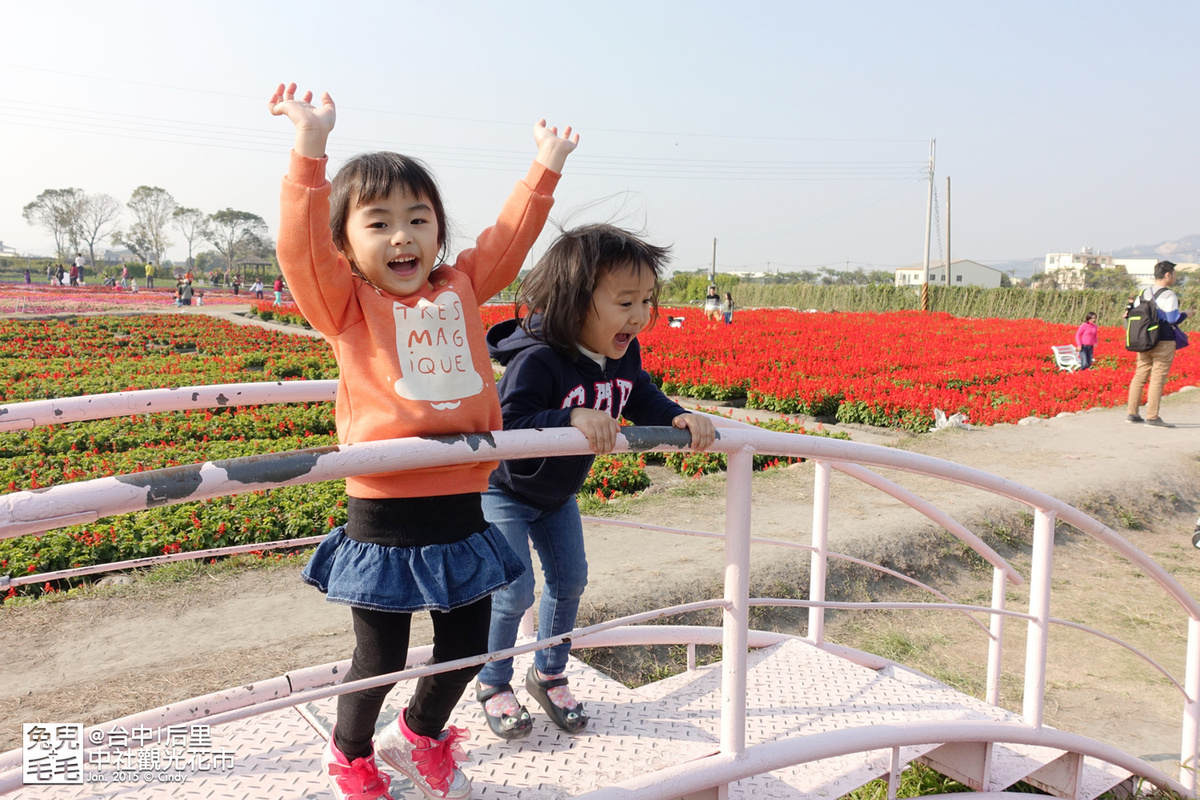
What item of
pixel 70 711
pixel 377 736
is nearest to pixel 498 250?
pixel 377 736

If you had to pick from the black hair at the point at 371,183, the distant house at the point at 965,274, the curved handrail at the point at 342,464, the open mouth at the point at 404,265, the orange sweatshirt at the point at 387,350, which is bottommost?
the curved handrail at the point at 342,464

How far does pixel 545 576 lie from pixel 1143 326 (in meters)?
9.49

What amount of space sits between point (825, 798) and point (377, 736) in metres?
1.20

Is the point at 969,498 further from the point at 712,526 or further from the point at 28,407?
the point at 28,407

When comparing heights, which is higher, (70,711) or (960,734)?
(960,734)

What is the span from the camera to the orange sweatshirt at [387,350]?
1.63 m

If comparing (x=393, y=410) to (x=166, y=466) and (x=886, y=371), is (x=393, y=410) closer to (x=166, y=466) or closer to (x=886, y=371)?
(x=166, y=466)

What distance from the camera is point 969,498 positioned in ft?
22.3

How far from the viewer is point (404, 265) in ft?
5.94

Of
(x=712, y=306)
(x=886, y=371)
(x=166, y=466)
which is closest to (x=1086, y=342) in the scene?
(x=886, y=371)

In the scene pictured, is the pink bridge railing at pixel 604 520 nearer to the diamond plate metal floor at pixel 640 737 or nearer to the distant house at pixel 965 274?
the diamond plate metal floor at pixel 640 737

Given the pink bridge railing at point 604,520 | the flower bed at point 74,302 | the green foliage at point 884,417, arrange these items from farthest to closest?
1. the flower bed at point 74,302
2. the green foliage at point 884,417
3. the pink bridge railing at point 604,520

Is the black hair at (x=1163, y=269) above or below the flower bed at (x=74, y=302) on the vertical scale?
above

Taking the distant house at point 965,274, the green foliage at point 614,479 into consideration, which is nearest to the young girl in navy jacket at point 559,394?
the green foliage at point 614,479
